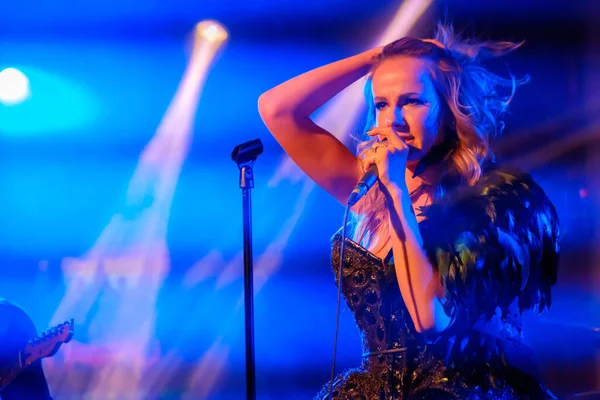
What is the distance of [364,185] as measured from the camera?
1.13 meters

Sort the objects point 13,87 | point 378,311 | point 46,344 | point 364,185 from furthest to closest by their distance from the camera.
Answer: point 13,87 → point 46,344 → point 378,311 → point 364,185

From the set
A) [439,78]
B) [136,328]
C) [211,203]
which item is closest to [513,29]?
[439,78]

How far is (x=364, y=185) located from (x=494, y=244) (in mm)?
293

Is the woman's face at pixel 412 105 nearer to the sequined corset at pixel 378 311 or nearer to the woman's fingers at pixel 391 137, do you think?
the woman's fingers at pixel 391 137

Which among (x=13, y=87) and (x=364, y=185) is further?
(x=13, y=87)

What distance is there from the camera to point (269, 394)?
1879mm

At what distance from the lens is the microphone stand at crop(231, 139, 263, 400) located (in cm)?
139

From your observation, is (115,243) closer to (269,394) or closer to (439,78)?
(269,394)

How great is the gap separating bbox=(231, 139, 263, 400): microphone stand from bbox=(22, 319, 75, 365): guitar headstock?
0.75 meters

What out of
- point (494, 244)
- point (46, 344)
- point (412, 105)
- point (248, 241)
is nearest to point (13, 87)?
point (46, 344)

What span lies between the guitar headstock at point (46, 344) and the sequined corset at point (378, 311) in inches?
39.0

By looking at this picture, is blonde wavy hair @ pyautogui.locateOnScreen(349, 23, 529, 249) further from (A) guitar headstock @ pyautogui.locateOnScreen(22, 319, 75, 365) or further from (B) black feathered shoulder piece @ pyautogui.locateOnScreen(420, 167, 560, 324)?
(A) guitar headstock @ pyautogui.locateOnScreen(22, 319, 75, 365)

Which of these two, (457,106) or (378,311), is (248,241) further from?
(457,106)

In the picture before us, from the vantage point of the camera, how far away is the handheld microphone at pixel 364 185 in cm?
112
